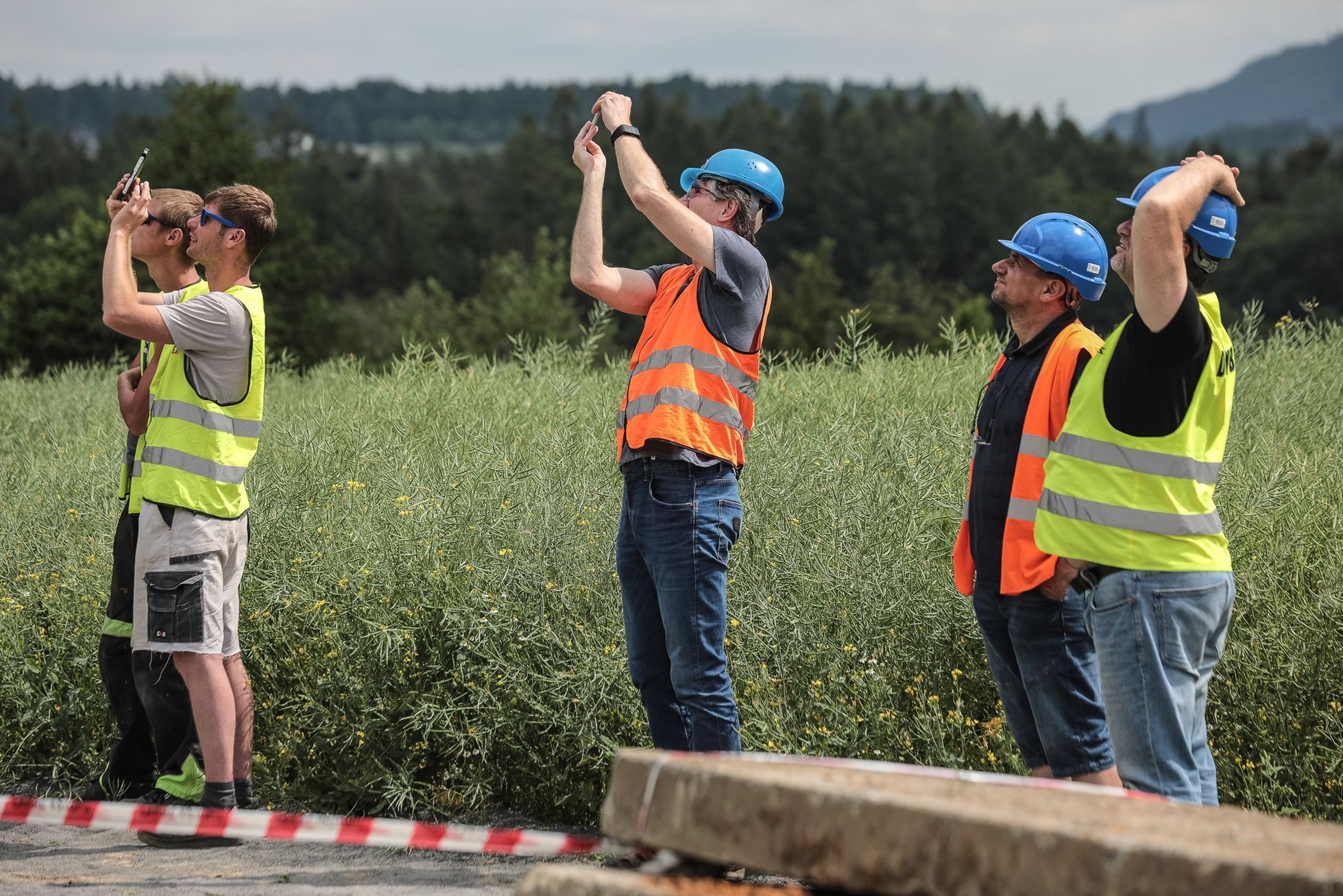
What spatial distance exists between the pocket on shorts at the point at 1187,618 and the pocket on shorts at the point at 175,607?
3.05 meters

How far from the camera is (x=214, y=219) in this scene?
15.5 feet

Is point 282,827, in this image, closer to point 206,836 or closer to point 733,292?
point 206,836

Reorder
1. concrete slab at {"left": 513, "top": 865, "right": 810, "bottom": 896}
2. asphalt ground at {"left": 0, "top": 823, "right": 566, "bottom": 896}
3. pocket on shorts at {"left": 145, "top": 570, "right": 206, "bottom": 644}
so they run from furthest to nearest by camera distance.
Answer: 1. pocket on shorts at {"left": 145, "top": 570, "right": 206, "bottom": 644}
2. asphalt ground at {"left": 0, "top": 823, "right": 566, "bottom": 896}
3. concrete slab at {"left": 513, "top": 865, "right": 810, "bottom": 896}

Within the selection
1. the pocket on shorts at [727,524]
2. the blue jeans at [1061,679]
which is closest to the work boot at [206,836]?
the pocket on shorts at [727,524]

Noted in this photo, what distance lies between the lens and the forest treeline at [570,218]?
50.4 metres

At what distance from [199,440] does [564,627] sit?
5.12ft

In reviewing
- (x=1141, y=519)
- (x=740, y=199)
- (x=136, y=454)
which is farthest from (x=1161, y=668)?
(x=136, y=454)

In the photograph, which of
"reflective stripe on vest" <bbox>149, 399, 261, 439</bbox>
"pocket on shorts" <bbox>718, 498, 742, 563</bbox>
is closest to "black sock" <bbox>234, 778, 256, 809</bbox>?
"reflective stripe on vest" <bbox>149, 399, 261, 439</bbox>

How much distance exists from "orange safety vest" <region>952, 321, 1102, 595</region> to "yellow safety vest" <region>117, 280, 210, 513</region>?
9.58ft

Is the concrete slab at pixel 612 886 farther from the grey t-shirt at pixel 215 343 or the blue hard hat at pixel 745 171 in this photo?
the grey t-shirt at pixel 215 343

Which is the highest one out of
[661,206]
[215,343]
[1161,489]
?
[661,206]

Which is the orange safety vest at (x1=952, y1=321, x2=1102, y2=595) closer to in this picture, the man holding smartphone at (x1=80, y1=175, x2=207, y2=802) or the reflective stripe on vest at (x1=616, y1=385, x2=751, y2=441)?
the reflective stripe on vest at (x1=616, y1=385, x2=751, y2=441)

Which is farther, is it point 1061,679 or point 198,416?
point 198,416

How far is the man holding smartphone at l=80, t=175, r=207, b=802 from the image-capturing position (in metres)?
4.71
